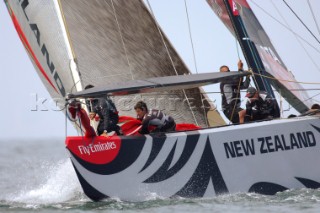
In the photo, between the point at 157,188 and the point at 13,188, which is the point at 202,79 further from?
the point at 13,188

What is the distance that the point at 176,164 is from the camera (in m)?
11.1

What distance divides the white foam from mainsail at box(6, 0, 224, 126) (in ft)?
3.15

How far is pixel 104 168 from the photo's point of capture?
10.9 m

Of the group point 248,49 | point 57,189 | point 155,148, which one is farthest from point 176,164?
point 248,49

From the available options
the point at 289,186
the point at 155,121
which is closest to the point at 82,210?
the point at 155,121

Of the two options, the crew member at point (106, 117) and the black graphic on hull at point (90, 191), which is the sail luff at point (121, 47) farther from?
the black graphic on hull at point (90, 191)

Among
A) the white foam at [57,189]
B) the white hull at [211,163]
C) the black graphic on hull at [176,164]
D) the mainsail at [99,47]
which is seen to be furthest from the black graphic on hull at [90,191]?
the mainsail at [99,47]

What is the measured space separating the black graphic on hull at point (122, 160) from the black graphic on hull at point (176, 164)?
30 cm

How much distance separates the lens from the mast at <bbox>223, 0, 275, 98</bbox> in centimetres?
1235

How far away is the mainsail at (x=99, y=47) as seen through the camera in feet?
42.1

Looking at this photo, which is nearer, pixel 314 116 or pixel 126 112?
pixel 314 116

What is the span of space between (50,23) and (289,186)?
3720 mm

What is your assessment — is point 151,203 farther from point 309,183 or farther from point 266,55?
point 266,55

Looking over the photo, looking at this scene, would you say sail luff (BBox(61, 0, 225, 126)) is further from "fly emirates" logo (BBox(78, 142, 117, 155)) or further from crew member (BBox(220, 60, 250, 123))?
"fly emirates" logo (BBox(78, 142, 117, 155))
